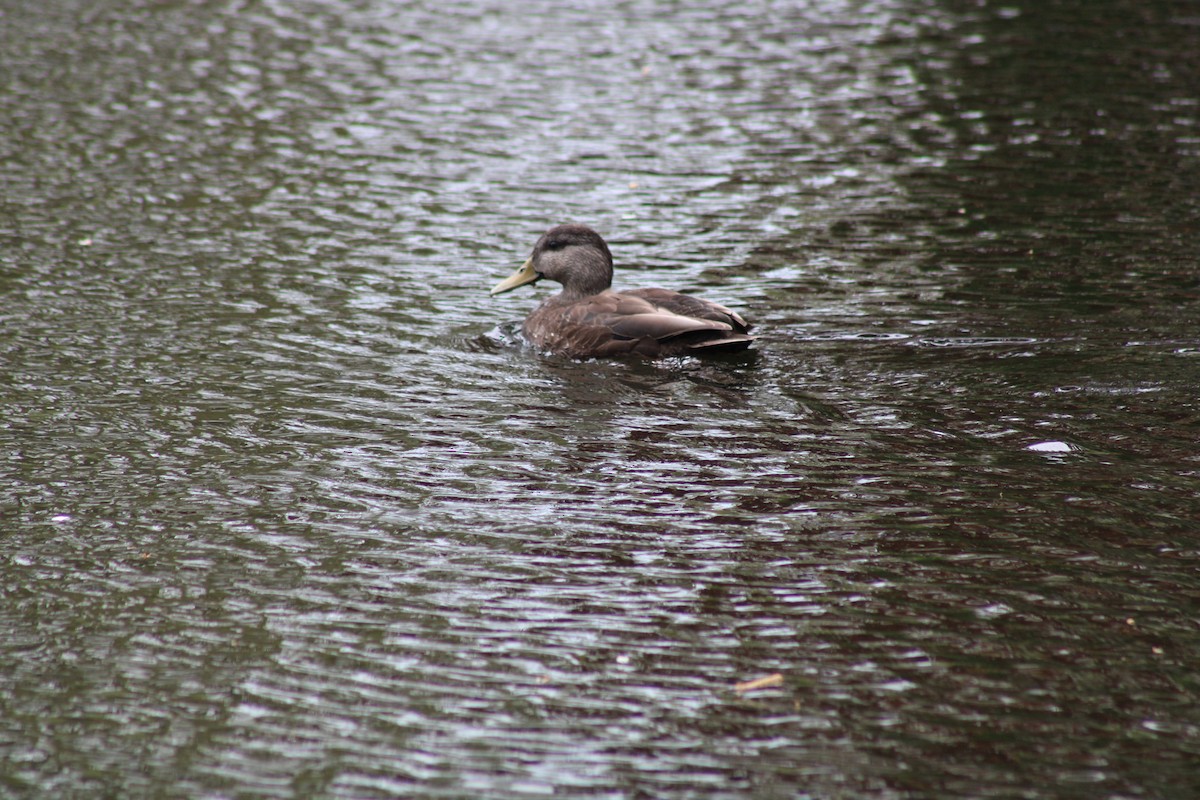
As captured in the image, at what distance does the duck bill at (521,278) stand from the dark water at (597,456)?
0.25 metres

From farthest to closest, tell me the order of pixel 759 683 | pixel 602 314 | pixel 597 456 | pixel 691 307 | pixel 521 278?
pixel 521 278, pixel 602 314, pixel 691 307, pixel 597 456, pixel 759 683

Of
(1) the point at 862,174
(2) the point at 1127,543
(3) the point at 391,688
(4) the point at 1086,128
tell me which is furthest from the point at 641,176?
(3) the point at 391,688

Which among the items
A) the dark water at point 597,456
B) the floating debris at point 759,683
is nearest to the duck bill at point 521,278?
the dark water at point 597,456

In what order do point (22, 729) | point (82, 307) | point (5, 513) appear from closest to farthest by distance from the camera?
point (22, 729), point (5, 513), point (82, 307)

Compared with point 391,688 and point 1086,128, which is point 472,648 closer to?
point 391,688

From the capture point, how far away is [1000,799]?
448 cm

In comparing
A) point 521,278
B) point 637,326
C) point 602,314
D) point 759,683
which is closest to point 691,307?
point 637,326

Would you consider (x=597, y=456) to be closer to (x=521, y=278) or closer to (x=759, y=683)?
(x=759, y=683)

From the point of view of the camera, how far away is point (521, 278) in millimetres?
10477

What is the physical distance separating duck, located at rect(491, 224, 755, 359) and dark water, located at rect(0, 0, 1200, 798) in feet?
0.75

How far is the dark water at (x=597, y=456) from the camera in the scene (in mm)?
4945

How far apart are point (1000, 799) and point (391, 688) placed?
7.59 feet

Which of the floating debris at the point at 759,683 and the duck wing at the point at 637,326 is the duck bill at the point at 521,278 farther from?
the floating debris at the point at 759,683

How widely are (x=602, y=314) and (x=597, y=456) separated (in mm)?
2186
